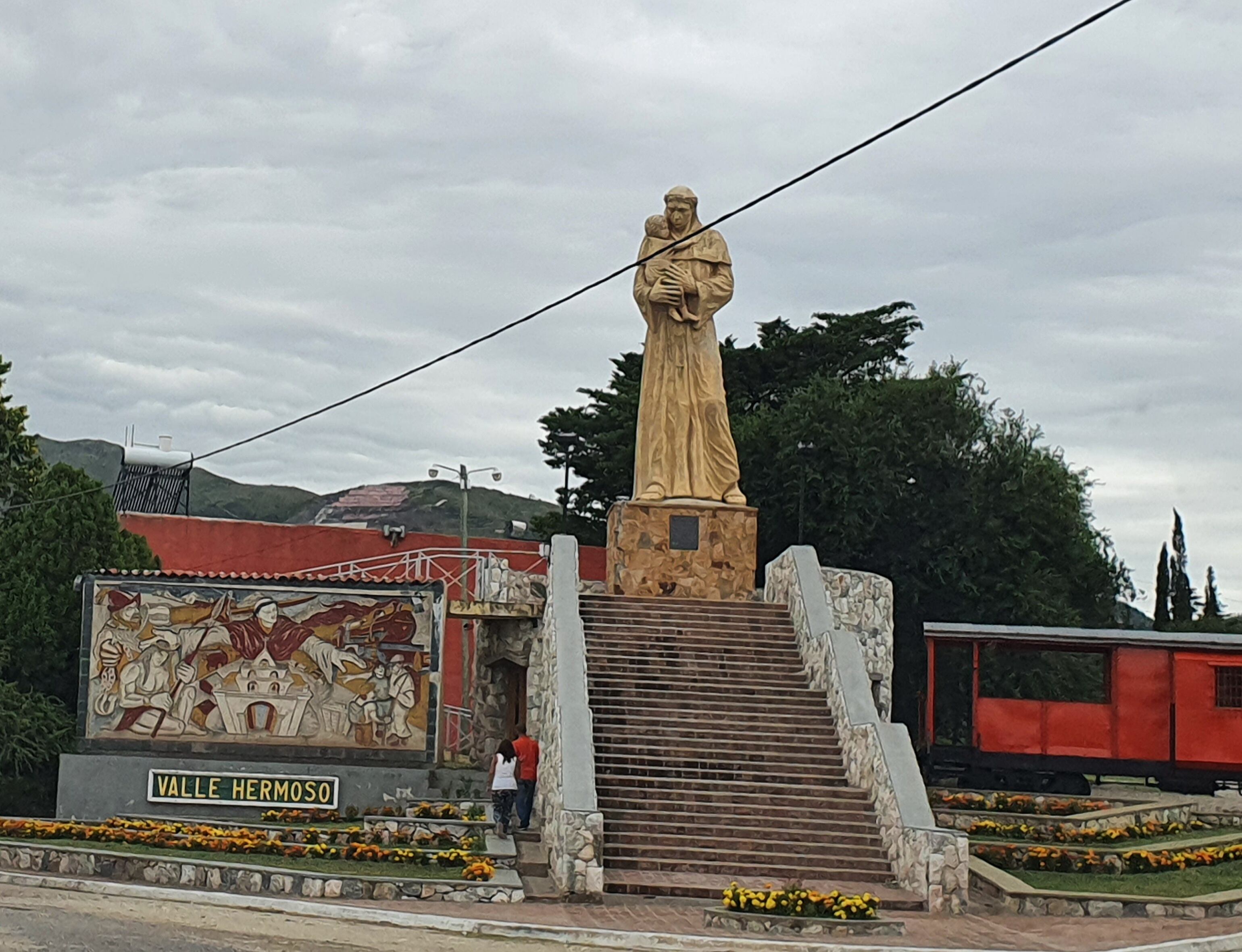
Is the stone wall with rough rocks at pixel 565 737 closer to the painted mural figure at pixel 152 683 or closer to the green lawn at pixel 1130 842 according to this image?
the painted mural figure at pixel 152 683

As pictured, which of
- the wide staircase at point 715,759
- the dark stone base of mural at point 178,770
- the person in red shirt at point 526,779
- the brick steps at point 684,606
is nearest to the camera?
the wide staircase at point 715,759

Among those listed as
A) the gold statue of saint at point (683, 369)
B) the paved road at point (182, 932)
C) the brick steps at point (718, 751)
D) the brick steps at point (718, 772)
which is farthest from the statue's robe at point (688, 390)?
the paved road at point (182, 932)

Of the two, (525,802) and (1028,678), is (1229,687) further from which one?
(525,802)

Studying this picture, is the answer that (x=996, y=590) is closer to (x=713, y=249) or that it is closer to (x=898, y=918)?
(x=713, y=249)

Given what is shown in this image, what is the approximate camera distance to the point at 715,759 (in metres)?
17.1

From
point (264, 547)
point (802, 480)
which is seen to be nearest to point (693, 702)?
point (264, 547)

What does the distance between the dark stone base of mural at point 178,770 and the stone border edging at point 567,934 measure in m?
7.40

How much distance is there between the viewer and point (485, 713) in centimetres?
2302

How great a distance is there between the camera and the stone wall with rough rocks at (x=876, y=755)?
48.9ft

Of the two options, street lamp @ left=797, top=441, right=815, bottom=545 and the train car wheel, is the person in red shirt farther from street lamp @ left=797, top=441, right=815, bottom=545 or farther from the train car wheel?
street lamp @ left=797, top=441, right=815, bottom=545

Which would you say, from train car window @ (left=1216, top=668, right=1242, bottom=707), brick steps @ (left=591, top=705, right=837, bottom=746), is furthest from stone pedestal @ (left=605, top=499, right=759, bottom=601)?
train car window @ (left=1216, top=668, right=1242, bottom=707)

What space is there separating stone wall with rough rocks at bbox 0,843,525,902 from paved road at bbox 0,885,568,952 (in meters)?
0.85

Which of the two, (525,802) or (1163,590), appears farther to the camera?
(1163,590)

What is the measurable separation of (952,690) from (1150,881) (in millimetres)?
16550
